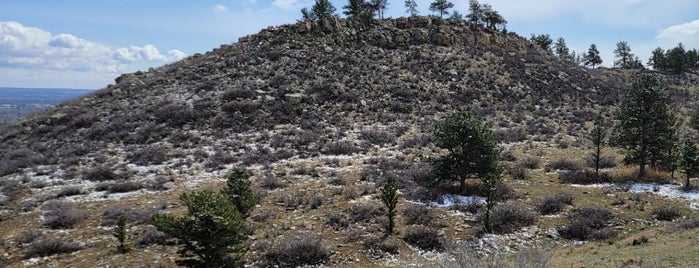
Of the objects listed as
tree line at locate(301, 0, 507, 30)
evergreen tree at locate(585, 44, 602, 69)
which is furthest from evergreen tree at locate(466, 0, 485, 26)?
evergreen tree at locate(585, 44, 602, 69)

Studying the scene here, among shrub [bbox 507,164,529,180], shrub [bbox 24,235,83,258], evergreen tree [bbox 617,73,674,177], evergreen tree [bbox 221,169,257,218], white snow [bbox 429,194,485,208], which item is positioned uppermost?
evergreen tree [bbox 617,73,674,177]

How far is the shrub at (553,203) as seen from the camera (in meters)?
18.4

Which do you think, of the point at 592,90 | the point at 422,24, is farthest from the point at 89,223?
the point at 592,90

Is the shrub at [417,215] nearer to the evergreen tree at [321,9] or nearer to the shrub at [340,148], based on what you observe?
the shrub at [340,148]

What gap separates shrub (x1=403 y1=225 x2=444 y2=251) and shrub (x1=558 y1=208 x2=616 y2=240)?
541 cm

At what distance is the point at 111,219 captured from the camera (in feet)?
56.3

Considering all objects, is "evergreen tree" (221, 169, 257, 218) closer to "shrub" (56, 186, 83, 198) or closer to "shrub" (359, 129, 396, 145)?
"shrub" (56, 186, 83, 198)

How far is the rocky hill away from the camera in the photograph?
63.7 ft

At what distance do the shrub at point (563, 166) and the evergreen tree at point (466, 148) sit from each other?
7003 millimetres

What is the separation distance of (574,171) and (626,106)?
4.85m

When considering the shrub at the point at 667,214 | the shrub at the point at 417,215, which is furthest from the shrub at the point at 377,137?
the shrub at the point at 667,214

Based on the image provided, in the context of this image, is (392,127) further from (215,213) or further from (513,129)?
(215,213)

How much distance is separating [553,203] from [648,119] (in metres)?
10.0

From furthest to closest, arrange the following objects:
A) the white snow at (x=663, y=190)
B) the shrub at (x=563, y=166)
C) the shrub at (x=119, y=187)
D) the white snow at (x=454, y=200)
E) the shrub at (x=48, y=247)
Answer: the shrub at (x=563, y=166) < the shrub at (x=119, y=187) < the white snow at (x=663, y=190) < the white snow at (x=454, y=200) < the shrub at (x=48, y=247)
